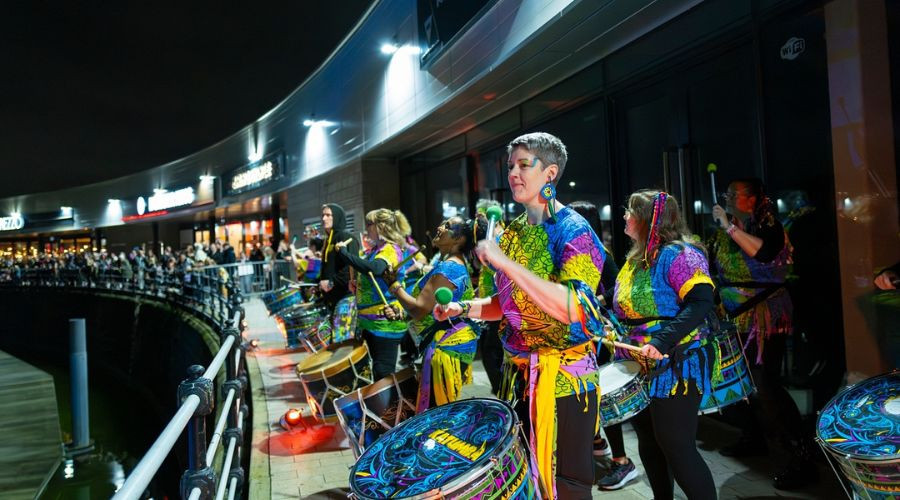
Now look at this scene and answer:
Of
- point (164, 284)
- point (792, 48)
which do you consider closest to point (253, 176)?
point (164, 284)

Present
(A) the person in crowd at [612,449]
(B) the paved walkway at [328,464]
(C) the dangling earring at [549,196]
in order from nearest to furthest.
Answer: (C) the dangling earring at [549,196]
(B) the paved walkway at [328,464]
(A) the person in crowd at [612,449]

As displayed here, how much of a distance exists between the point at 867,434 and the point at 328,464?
10.9ft

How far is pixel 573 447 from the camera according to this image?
211cm

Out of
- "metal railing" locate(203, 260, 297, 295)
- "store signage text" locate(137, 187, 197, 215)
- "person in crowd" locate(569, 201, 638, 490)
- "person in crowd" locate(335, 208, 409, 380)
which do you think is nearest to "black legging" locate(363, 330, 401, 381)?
"person in crowd" locate(335, 208, 409, 380)

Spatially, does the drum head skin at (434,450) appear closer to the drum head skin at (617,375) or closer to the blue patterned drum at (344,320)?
the drum head skin at (617,375)

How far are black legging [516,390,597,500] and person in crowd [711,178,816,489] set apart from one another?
2.00 m

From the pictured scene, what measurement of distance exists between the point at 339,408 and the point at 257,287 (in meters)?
15.2

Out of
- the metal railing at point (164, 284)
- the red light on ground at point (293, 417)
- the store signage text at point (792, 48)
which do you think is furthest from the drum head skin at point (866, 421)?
the metal railing at point (164, 284)

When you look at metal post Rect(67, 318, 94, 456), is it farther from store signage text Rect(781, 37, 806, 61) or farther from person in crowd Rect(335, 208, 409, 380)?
store signage text Rect(781, 37, 806, 61)

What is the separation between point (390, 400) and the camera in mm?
3297

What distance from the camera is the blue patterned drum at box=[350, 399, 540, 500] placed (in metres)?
1.63

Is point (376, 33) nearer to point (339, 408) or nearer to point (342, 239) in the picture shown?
point (342, 239)

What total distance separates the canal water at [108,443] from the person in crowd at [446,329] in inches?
155

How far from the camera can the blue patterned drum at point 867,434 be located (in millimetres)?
1740
